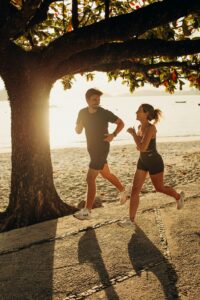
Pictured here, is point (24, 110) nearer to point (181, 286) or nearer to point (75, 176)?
point (181, 286)

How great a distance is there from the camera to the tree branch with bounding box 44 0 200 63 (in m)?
5.11

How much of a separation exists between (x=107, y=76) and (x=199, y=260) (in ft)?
21.1

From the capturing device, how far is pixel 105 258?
14.9ft

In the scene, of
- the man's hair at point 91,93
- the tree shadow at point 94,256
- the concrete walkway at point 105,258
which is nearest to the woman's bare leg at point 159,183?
the concrete walkway at point 105,258

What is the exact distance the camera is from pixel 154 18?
5.18 meters

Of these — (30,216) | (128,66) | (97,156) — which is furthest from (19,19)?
(30,216)

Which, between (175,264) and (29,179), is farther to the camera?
(29,179)

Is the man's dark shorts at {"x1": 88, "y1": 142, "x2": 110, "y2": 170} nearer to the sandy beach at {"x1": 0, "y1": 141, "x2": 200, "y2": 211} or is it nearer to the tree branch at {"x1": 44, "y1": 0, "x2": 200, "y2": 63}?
the tree branch at {"x1": 44, "y1": 0, "x2": 200, "y2": 63}

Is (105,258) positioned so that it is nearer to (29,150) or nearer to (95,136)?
(95,136)

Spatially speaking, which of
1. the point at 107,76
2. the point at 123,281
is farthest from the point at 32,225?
the point at 107,76

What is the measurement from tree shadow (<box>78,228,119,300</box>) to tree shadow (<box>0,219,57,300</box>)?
1.30ft

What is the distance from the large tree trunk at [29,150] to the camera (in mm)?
6211

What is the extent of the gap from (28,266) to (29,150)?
2351 millimetres

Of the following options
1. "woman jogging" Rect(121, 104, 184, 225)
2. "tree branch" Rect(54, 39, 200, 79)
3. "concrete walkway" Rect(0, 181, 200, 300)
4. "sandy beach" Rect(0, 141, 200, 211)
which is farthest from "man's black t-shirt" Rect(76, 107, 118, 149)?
"sandy beach" Rect(0, 141, 200, 211)
